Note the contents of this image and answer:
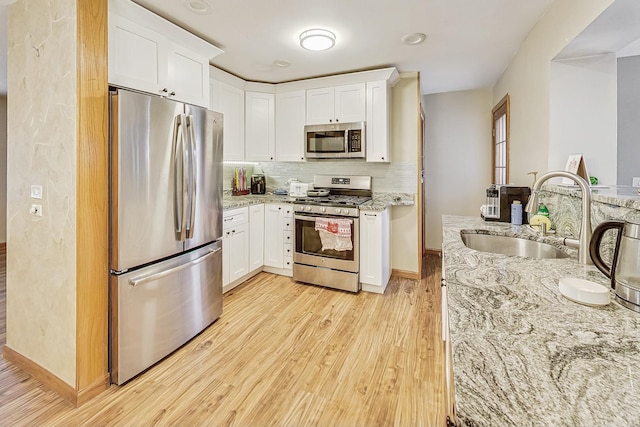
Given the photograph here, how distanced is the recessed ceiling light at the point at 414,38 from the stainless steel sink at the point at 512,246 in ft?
5.84

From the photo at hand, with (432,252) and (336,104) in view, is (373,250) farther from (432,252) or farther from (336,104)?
(432,252)

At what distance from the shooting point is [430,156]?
4.74 metres

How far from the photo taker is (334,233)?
11.0 feet

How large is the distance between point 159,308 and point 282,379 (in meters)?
0.94

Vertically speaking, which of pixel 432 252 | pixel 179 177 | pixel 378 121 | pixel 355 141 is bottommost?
pixel 432 252

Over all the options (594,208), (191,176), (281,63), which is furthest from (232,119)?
(594,208)

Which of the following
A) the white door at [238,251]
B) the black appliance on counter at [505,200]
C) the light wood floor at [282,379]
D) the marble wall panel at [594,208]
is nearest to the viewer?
the marble wall panel at [594,208]

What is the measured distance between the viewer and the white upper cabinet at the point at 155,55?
1998 mm

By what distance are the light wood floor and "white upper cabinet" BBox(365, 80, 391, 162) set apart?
175cm

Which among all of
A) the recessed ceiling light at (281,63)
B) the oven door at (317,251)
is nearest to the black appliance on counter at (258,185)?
the oven door at (317,251)

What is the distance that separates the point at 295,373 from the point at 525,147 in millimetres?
2699

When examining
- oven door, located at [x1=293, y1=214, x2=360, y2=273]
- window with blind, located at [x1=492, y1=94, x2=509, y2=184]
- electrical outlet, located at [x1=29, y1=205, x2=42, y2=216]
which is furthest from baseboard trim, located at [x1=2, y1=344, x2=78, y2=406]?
window with blind, located at [x1=492, y1=94, x2=509, y2=184]

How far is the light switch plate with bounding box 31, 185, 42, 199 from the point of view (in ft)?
6.17

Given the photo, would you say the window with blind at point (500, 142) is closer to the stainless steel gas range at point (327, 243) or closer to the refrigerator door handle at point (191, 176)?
the stainless steel gas range at point (327, 243)
